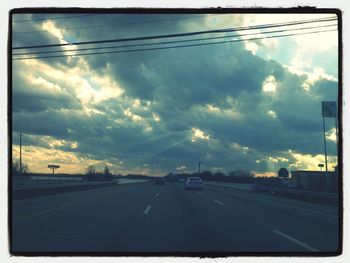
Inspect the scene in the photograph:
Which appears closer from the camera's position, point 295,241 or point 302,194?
point 295,241

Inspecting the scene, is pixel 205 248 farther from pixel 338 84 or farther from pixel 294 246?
pixel 338 84

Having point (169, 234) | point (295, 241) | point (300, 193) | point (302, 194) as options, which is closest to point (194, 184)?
point (300, 193)

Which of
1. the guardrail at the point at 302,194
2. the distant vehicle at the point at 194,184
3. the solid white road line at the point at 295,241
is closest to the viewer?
the solid white road line at the point at 295,241

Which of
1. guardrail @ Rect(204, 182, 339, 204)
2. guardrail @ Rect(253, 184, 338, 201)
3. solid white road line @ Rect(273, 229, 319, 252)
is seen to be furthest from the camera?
guardrail @ Rect(204, 182, 339, 204)

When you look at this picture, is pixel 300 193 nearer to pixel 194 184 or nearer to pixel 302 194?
pixel 302 194

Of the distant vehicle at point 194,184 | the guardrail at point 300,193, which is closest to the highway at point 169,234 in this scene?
the guardrail at point 300,193

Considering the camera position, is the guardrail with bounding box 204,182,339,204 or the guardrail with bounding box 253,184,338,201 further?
the guardrail with bounding box 204,182,339,204

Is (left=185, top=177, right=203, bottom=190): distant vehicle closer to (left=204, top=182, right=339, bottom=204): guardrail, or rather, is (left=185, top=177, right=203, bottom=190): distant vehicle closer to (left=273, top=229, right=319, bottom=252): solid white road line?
(left=204, top=182, right=339, bottom=204): guardrail

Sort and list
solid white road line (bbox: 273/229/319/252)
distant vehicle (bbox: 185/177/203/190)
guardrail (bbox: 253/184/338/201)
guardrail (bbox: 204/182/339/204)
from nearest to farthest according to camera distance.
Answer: solid white road line (bbox: 273/229/319/252) → guardrail (bbox: 253/184/338/201) → guardrail (bbox: 204/182/339/204) → distant vehicle (bbox: 185/177/203/190)

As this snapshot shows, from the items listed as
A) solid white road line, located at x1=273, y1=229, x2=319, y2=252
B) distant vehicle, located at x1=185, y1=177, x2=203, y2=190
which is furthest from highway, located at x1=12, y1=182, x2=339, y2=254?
distant vehicle, located at x1=185, y1=177, x2=203, y2=190

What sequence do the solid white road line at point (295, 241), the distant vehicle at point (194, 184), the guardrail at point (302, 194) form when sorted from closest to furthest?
the solid white road line at point (295, 241)
the guardrail at point (302, 194)
the distant vehicle at point (194, 184)

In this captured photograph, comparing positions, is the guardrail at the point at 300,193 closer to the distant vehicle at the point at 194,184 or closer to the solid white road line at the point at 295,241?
the distant vehicle at the point at 194,184

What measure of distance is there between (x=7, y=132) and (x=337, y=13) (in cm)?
525

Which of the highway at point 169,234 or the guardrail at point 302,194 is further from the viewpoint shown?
the guardrail at point 302,194
